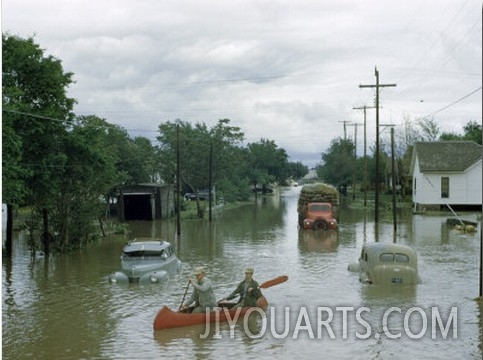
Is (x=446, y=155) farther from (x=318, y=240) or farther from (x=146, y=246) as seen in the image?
(x=146, y=246)

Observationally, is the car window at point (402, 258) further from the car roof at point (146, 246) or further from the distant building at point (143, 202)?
the distant building at point (143, 202)

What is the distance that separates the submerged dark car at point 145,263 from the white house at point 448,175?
43129mm

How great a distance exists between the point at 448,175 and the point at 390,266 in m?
45.0

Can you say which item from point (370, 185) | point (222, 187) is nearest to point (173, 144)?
point (222, 187)

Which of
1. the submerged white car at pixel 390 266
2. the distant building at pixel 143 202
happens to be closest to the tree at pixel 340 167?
the distant building at pixel 143 202

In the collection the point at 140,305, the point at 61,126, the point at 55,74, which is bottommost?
the point at 140,305

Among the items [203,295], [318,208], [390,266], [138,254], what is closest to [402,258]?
[390,266]

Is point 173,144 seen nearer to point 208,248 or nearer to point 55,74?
point 208,248

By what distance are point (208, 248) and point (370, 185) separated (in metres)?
74.7

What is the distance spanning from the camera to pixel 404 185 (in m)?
83.5

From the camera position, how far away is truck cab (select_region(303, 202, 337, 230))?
4825 cm

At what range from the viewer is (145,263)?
26.2 metres

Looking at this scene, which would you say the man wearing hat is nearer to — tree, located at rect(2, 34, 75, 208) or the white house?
tree, located at rect(2, 34, 75, 208)

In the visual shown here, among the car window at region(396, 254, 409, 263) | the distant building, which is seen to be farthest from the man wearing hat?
the distant building
